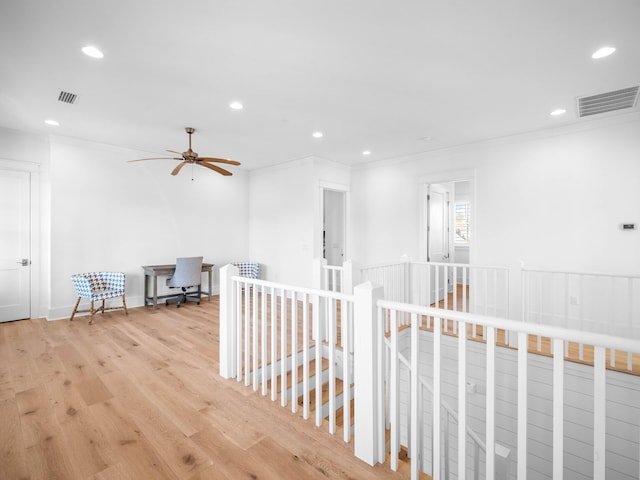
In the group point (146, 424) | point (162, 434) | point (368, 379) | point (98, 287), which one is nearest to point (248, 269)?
point (98, 287)

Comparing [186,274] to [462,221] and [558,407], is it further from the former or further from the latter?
[462,221]

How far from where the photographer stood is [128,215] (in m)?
5.30

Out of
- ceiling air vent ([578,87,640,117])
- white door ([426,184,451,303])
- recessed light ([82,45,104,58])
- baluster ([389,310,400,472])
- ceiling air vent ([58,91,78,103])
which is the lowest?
baluster ([389,310,400,472])

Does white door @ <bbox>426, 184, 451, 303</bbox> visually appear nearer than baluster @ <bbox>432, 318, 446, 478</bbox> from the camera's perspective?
No

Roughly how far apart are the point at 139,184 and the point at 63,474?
470 cm

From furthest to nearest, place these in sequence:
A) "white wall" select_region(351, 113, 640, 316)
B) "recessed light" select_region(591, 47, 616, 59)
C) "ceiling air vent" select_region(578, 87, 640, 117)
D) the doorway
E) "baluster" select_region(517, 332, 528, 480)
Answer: the doorway → "white wall" select_region(351, 113, 640, 316) → "ceiling air vent" select_region(578, 87, 640, 117) → "recessed light" select_region(591, 47, 616, 59) → "baluster" select_region(517, 332, 528, 480)

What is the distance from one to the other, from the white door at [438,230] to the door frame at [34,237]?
20.4ft

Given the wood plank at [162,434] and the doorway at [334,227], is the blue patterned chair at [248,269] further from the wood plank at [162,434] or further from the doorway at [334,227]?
the wood plank at [162,434]

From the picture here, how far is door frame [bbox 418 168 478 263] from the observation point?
4863 millimetres

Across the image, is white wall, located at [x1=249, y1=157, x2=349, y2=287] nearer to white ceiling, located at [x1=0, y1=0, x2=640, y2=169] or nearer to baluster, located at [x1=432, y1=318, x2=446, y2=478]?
white ceiling, located at [x1=0, y1=0, x2=640, y2=169]

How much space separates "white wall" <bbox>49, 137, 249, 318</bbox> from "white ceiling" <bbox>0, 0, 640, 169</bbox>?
0.81 m

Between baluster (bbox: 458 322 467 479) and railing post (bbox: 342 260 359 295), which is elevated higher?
railing post (bbox: 342 260 359 295)

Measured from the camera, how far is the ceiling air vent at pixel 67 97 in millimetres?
3227

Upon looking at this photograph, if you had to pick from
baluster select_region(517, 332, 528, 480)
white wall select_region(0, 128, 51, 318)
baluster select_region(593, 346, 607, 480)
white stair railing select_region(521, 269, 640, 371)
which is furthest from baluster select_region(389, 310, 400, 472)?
white wall select_region(0, 128, 51, 318)
